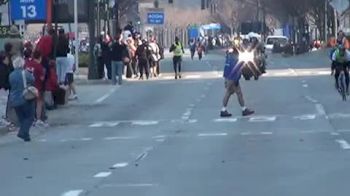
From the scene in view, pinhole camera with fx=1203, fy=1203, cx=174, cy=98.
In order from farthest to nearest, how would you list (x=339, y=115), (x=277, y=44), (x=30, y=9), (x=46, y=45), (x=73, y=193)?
1. (x=277, y=44)
2. (x=30, y=9)
3. (x=46, y=45)
4. (x=339, y=115)
5. (x=73, y=193)

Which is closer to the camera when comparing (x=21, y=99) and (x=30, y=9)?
(x=21, y=99)

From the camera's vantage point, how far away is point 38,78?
1041 inches

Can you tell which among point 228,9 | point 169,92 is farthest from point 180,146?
point 228,9

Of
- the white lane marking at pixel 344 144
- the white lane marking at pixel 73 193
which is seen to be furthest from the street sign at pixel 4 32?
the white lane marking at pixel 73 193

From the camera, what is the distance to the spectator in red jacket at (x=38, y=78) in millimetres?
26000

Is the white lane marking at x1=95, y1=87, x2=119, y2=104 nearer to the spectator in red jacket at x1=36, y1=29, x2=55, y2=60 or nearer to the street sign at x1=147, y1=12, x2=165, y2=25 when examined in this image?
the spectator in red jacket at x1=36, y1=29, x2=55, y2=60

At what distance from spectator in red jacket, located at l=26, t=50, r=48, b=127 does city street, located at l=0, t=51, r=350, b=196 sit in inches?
21.3

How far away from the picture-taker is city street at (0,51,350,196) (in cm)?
1486

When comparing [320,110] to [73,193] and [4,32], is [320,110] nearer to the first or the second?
[4,32]

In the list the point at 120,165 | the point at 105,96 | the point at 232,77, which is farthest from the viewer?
the point at 105,96

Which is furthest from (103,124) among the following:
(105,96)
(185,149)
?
(105,96)

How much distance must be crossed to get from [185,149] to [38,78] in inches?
281

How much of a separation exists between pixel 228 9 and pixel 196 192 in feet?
458

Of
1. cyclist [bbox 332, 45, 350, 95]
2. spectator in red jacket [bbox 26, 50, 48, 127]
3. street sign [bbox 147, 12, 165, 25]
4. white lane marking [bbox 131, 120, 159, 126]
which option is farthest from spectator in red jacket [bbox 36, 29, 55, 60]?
street sign [bbox 147, 12, 165, 25]
